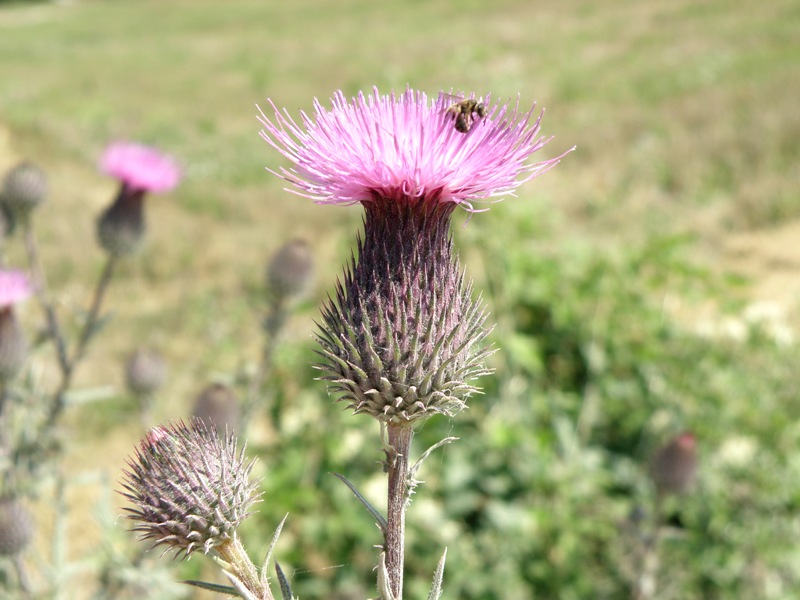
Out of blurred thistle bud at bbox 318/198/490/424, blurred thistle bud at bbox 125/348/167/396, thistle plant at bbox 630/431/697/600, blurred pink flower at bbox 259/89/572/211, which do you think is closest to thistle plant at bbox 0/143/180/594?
blurred thistle bud at bbox 125/348/167/396

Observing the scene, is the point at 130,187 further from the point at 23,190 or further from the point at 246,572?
the point at 246,572

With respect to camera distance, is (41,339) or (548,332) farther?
(548,332)

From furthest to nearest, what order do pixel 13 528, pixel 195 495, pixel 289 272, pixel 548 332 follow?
pixel 548 332 → pixel 289 272 → pixel 13 528 → pixel 195 495

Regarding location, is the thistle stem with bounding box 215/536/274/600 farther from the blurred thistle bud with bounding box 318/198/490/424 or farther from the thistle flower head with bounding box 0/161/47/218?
the thistle flower head with bounding box 0/161/47/218

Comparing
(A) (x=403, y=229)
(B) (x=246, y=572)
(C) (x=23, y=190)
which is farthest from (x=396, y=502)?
(C) (x=23, y=190)

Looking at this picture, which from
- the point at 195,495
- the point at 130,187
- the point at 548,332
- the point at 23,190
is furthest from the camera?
the point at 548,332

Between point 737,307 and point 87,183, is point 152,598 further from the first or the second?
point 87,183
